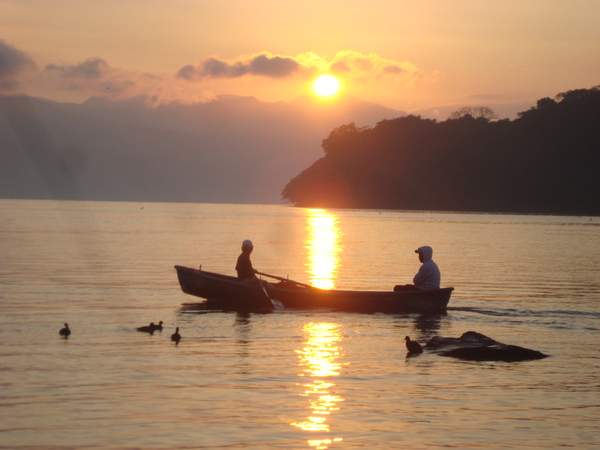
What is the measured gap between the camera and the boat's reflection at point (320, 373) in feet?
45.0

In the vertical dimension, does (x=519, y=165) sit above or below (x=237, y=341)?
above

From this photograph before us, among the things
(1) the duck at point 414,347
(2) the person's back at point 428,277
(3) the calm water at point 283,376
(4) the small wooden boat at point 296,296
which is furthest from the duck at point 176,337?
(2) the person's back at point 428,277

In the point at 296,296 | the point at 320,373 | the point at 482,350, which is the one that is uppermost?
the point at 296,296

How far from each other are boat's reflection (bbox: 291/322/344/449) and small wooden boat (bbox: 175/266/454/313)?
2379mm

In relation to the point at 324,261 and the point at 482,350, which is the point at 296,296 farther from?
the point at 324,261

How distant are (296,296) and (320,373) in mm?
10555

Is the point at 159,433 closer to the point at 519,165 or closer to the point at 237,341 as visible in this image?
the point at 237,341

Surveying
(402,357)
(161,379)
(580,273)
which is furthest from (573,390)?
(580,273)

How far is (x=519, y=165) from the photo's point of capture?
18562cm

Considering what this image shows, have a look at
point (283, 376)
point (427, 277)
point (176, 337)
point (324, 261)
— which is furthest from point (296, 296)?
point (324, 261)

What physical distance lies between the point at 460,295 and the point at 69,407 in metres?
21.9

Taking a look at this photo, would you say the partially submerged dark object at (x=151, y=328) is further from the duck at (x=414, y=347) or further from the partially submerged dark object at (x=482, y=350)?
the partially submerged dark object at (x=482, y=350)

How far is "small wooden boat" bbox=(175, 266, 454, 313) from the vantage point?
89.4 feet

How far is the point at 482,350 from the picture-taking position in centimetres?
1945
